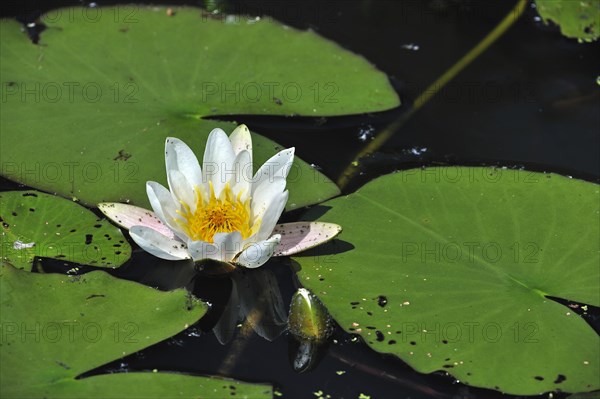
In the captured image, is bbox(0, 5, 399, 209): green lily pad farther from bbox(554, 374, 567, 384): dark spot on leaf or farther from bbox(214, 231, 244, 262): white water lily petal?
bbox(554, 374, 567, 384): dark spot on leaf

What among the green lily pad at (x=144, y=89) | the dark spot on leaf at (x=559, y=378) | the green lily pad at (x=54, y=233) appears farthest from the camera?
the green lily pad at (x=144, y=89)

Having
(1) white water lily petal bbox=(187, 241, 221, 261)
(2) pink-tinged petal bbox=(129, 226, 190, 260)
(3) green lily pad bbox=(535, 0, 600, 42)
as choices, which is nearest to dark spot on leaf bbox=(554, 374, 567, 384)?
(1) white water lily petal bbox=(187, 241, 221, 261)

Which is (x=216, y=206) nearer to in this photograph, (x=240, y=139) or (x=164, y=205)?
(x=164, y=205)

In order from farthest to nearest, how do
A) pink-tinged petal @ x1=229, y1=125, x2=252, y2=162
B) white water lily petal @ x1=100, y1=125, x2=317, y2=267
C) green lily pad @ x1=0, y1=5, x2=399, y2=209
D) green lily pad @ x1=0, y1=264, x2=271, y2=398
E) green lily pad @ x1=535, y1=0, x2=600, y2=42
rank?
green lily pad @ x1=535, y1=0, x2=600, y2=42
green lily pad @ x1=0, y1=5, x2=399, y2=209
pink-tinged petal @ x1=229, y1=125, x2=252, y2=162
white water lily petal @ x1=100, y1=125, x2=317, y2=267
green lily pad @ x1=0, y1=264, x2=271, y2=398

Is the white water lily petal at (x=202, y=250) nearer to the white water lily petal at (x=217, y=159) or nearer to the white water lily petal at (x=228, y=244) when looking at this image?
the white water lily petal at (x=228, y=244)

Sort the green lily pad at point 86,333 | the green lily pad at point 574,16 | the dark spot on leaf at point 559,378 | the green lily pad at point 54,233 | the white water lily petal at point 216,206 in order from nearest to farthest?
1. the green lily pad at point 86,333
2. the dark spot on leaf at point 559,378
3. the white water lily petal at point 216,206
4. the green lily pad at point 54,233
5. the green lily pad at point 574,16

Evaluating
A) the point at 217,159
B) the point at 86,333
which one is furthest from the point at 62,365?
the point at 217,159

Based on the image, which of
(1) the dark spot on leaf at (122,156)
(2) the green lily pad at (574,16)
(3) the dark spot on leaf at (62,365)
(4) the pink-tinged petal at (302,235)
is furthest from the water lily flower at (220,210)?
(2) the green lily pad at (574,16)
